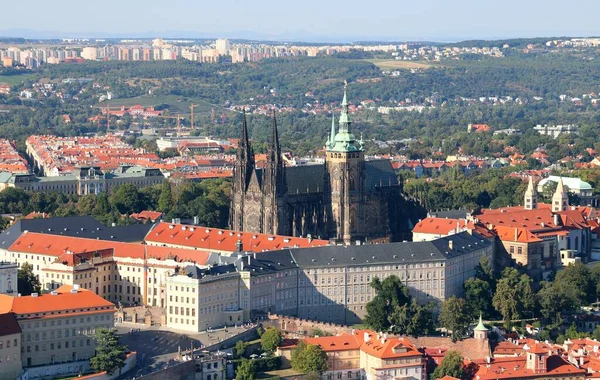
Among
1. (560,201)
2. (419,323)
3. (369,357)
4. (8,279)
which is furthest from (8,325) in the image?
(560,201)

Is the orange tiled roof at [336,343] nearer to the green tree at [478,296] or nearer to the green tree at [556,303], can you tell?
the green tree at [478,296]

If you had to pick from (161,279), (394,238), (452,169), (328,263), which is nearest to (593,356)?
(328,263)

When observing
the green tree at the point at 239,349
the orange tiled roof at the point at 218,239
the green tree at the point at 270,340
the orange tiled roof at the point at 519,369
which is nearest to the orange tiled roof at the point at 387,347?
the orange tiled roof at the point at 519,369

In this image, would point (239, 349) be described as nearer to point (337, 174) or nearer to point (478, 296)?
point (478, 296)

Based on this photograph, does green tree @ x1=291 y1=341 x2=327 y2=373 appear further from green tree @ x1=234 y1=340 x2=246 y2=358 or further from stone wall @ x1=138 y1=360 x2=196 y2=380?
stone wall @ x1=138 y1=360 x2=196 y2=380

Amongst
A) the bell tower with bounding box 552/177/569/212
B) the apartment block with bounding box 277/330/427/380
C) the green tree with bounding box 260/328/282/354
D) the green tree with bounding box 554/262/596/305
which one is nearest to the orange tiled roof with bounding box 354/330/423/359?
the apartment block with bounding box 277/330/427/380

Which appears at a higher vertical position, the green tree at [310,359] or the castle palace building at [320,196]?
the castle palace building at [320,196]
